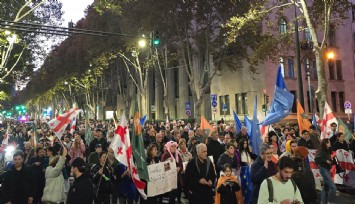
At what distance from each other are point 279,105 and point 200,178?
13.1 ft

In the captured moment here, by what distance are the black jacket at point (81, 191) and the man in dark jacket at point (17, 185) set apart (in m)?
1.69

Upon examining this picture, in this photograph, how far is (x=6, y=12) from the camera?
2014 cm

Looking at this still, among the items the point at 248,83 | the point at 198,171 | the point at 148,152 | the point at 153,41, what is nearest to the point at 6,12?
the point at 153,41

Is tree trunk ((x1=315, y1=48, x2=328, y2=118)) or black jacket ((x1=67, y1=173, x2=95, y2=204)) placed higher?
tree trunk ((x1=315, y1=48, x2=328, y2=118))

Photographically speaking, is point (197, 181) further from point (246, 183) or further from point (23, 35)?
point (23, 35)

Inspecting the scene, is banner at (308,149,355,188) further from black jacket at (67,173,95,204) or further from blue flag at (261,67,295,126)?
black jacket at (67,173,95,204)

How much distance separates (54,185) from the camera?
6.58 meters

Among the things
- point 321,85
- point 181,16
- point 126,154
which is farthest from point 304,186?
point 181,16

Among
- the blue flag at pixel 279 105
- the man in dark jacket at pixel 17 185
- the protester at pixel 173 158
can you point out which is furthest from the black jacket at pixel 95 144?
the blue flag at pixel 279 105

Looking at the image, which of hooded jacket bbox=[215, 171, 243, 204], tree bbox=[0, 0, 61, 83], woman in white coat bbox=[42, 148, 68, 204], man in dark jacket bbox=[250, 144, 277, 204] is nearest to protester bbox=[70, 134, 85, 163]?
woman in white coat bbox=[42, 148, 68, 204]

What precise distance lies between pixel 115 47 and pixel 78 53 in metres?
9.74

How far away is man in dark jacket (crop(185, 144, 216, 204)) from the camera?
6324 millimetres

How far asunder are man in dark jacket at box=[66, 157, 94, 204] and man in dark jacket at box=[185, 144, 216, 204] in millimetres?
1958

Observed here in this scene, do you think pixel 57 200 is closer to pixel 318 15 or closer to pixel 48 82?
pixel 318 15
